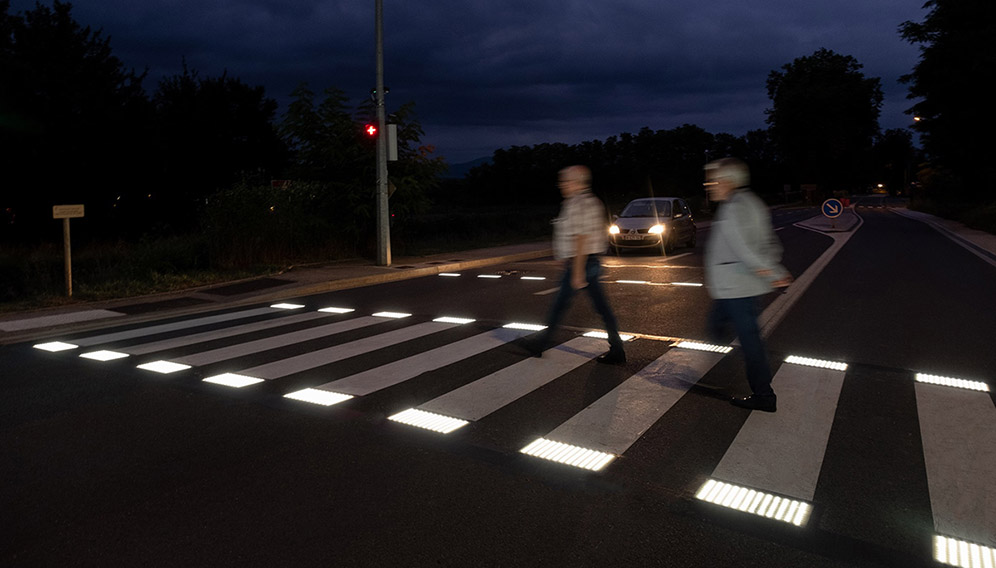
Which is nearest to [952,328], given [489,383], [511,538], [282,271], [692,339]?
[692,339]

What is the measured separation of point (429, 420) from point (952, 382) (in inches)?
181

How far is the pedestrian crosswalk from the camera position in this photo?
374 centimetres

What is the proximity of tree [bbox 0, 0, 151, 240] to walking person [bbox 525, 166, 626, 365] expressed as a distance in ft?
67.0

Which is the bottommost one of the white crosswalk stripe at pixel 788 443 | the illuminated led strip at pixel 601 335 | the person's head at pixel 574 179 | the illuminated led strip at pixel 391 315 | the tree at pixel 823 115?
the white crosswalk stripe at pixel 788 443

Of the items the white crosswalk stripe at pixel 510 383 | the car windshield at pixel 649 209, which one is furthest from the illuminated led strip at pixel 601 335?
the car windshield at pixel 649 209

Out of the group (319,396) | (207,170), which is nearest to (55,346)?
(319,396)

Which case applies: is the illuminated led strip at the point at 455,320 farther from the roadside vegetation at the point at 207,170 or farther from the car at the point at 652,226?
the car at the point at 652,226

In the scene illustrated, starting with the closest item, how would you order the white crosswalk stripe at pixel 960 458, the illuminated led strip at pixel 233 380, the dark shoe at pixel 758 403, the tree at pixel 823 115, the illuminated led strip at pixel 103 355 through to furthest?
1. the white crosswalk stripe at pixel 960 458
2. the dark shoe at pixel 758 403
3. the illuminated led strip at pixel 233 380
4. the illuminated led strip at pixel 103 355
5. the tree at pixel 823 115

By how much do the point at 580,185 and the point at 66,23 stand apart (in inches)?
1011

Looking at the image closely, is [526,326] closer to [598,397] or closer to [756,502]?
[598,397]

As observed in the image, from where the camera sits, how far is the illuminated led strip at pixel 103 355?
7082 mm

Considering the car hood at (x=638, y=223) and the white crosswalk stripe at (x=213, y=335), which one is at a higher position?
the car hood at (x=638, y=223)

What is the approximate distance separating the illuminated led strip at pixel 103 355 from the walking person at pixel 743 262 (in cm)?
607

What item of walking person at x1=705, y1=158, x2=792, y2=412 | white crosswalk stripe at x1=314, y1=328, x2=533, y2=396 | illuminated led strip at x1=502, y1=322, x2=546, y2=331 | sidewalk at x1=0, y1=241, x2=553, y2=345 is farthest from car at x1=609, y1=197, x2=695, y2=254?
walking person at x1=705, y1=158, x2=792, y2=412
